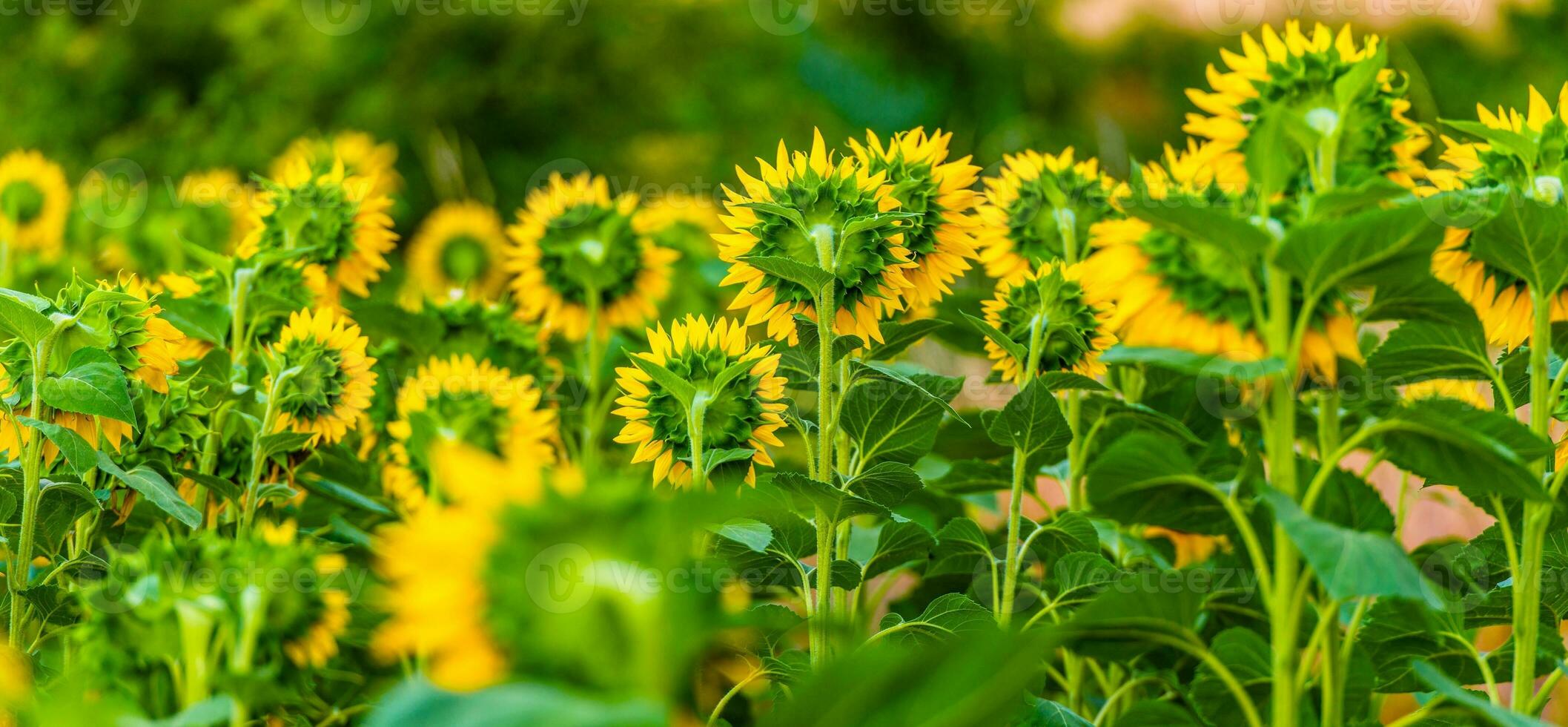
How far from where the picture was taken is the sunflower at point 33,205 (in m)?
1.62

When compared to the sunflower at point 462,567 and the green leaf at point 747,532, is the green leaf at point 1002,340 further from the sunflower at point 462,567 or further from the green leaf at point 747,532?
the sunflower at point 462,567

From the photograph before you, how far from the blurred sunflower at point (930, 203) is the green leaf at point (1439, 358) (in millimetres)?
255

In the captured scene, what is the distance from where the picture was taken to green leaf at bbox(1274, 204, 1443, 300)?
0.55 meters

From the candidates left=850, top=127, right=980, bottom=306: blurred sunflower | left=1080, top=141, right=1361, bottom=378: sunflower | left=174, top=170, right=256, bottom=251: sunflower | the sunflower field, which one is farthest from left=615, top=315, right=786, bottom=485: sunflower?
left=174, top=170, right=256, bottom=251: sunflower

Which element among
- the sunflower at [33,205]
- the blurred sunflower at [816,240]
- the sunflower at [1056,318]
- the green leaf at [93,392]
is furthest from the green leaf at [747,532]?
the sunflower at [33,205]

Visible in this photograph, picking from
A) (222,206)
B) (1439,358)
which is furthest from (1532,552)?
(222,206)

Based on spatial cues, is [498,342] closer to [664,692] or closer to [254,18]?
[664,692]

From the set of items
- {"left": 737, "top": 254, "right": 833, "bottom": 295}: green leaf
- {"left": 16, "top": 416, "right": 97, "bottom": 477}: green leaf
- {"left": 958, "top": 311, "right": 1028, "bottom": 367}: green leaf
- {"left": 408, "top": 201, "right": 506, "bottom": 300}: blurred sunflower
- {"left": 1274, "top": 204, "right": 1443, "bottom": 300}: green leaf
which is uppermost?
{"left": 408, "top": 201, "right": 506, "bottom": 300}: blurred sunflower

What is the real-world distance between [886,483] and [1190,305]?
0.80ft

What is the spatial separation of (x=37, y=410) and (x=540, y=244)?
49 centimetres

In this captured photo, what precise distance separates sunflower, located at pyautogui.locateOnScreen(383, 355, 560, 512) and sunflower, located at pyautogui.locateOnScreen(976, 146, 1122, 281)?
353 mm

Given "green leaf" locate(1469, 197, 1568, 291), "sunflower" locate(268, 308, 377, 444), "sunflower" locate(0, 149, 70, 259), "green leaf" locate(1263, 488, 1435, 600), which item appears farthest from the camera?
"sunflower" locate(0, 149, 70, 259)

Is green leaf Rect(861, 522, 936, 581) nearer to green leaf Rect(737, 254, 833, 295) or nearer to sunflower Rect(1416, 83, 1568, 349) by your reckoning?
green leaf Rect(737, 254, 833, 295)

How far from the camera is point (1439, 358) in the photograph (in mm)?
761
